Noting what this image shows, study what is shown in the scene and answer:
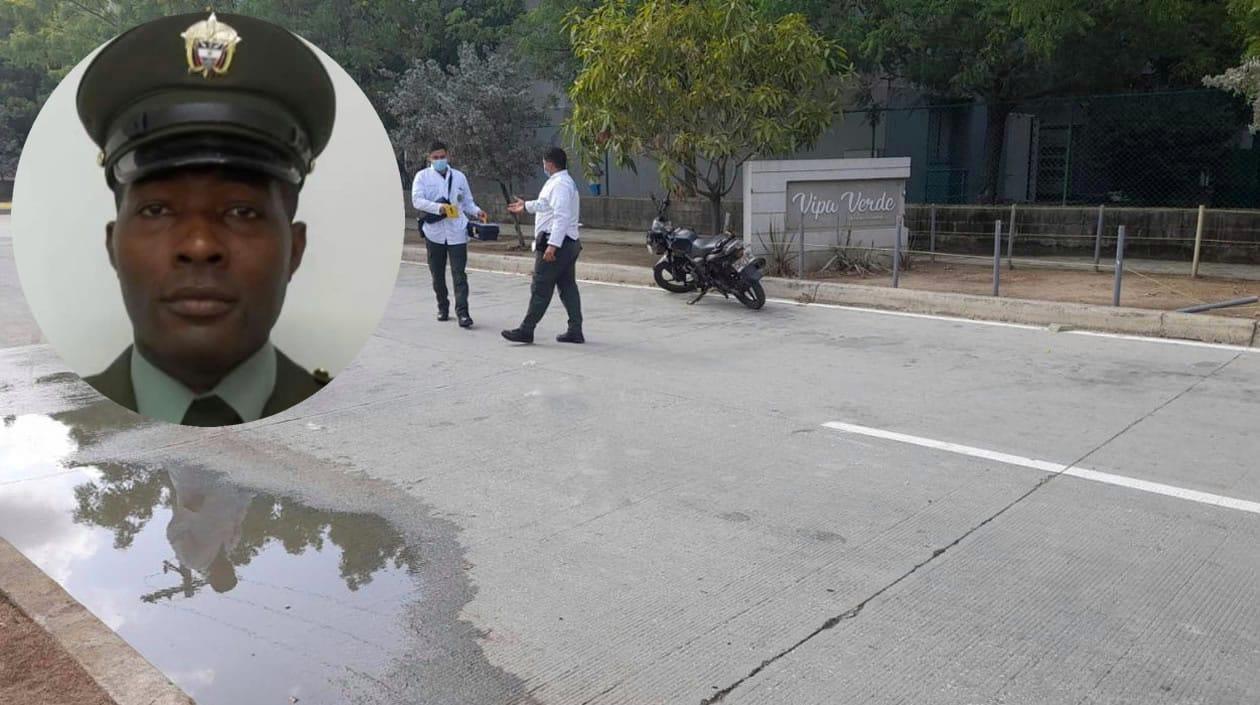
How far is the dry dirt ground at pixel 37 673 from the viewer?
3.51 m

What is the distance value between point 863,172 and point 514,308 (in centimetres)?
565

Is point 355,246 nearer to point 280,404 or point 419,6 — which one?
point 280,404

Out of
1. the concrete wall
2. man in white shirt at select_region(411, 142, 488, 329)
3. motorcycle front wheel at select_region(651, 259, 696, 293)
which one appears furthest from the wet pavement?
the concrete wall

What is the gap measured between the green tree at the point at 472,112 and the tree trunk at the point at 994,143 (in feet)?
27.8

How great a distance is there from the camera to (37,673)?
3680mm

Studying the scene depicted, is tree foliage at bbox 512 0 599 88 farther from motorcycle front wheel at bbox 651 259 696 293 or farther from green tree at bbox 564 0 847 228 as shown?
motorcycle front wheel at bbox 651 259 696 293

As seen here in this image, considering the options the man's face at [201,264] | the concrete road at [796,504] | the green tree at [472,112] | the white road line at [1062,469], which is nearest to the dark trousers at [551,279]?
the concrete road at [796,504]

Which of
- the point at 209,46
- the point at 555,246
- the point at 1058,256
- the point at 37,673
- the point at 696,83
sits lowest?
the point at 37,673

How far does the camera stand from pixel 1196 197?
17406 millimetres

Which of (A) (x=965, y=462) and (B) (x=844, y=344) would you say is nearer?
(A) (x=965, y=462)

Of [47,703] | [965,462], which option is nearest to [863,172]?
[965,462]

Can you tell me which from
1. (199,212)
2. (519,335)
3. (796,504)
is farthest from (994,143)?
(199,212)

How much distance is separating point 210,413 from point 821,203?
47.2ft

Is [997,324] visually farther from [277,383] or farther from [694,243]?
[277,383]
